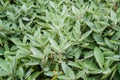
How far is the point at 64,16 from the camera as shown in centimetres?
204

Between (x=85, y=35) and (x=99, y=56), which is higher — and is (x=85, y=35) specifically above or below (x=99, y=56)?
above

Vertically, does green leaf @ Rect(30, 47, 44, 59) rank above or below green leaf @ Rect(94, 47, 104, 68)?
above

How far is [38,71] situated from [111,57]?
18.9 inches

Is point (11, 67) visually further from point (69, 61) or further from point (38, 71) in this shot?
point (69, 61)

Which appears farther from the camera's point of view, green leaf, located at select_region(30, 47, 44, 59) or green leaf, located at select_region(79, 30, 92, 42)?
green leaf, located at select_region(79, 30, 92, 42)

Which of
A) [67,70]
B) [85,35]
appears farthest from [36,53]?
[85,35]

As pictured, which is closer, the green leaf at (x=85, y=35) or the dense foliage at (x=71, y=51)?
the dense foliage at (x=71, y=51)

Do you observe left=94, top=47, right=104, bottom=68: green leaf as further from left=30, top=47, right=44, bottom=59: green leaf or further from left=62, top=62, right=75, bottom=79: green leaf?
left=30, top=47, right=44, bottom=59: green leaf

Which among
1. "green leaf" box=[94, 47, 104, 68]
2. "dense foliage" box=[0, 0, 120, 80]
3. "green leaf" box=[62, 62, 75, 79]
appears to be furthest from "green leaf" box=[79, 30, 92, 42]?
"green leaf" box=[62, 62, 75, 79]

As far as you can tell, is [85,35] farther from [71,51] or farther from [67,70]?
[67,70]

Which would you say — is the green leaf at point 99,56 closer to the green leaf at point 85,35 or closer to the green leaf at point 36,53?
the green leaf at point 85,35

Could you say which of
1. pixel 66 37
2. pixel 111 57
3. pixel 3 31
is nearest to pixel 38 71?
pixel 66 37

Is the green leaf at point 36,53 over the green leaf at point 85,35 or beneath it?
beneath

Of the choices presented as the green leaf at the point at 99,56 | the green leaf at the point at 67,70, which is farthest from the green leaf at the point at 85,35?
the green leaf at the point at 67,70
